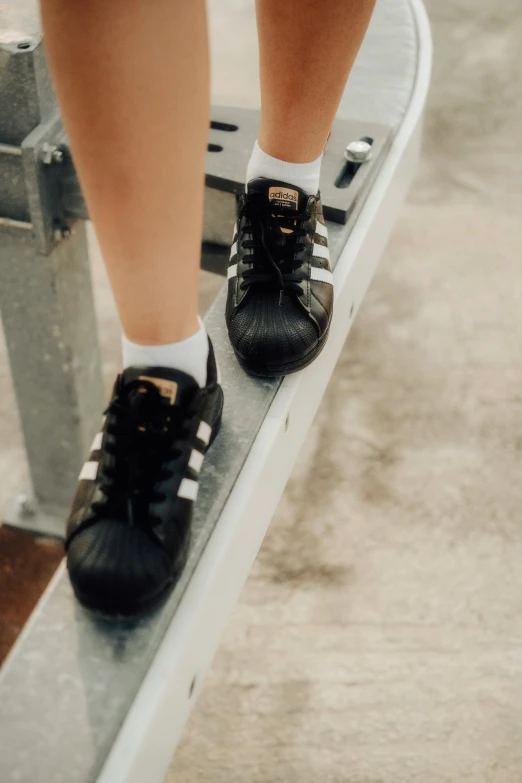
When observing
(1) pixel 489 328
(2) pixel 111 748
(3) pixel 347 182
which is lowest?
(1) pixel 489 328

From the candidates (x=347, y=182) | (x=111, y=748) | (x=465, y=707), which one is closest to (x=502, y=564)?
(x=465, y=707)

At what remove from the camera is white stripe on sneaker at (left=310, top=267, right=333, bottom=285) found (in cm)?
79

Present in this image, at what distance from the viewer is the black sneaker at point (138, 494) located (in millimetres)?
562

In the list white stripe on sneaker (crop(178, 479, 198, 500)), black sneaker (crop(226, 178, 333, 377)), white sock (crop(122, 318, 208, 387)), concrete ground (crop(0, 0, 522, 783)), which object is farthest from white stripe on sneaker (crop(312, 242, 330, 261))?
concrete ground (crop(0, 0, 522, 783))

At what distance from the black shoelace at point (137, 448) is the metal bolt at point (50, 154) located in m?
0.37

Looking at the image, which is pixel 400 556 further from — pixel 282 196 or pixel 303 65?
pixel 303 65

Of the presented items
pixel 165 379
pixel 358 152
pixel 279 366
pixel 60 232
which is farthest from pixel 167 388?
pixel 358 152

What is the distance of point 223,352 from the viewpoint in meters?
0.82

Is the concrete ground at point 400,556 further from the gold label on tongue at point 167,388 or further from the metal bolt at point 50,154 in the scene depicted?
the metal bolt at point 50,154

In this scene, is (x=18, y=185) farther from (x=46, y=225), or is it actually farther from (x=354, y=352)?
(x=354, y=352)

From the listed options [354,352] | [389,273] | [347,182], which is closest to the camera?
[347,182]

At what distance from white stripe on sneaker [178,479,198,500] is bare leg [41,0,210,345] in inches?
5.7

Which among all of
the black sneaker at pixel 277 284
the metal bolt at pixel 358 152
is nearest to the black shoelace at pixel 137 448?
the black sneaker at pixel 277 284

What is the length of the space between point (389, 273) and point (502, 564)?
2.52ft
